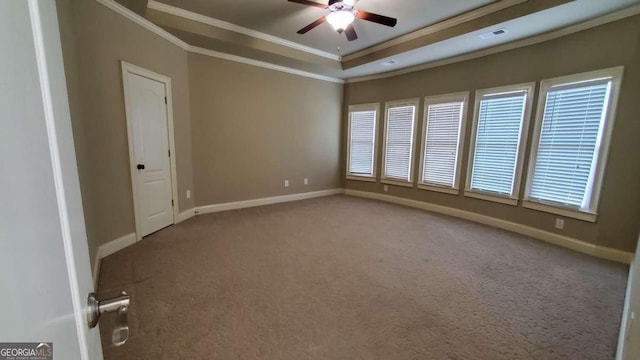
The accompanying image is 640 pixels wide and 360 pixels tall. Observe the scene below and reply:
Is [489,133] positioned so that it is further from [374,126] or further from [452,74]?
[374,126]

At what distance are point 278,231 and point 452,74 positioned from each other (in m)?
4.15

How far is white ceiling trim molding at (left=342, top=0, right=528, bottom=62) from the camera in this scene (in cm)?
324

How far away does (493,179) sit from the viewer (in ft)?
14.1

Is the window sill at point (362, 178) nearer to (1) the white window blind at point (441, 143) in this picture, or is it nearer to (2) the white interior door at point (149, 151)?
(1) the white window blind at point (441, 143)

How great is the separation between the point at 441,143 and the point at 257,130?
11.8 feet

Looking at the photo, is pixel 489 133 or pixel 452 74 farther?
pixel 452 74

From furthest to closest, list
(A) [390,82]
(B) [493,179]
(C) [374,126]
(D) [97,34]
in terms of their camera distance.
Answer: (C) [374,126] < (A) [390,82] < (B) [493,179] < (D) [97,34]

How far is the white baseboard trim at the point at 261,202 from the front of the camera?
474cm

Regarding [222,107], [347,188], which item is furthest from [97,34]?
[347,188]

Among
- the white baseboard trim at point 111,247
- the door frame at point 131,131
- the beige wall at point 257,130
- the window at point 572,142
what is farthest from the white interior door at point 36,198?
the window at point 572,142

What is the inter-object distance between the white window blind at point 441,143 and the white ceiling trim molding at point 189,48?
2.56m

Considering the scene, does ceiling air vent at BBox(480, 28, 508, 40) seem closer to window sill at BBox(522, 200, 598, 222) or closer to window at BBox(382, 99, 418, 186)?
window at BBox(382, 99, 418, 186)

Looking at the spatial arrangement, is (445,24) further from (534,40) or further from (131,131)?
(131,131)

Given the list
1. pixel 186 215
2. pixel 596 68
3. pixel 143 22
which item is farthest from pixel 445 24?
pixel 186 215
